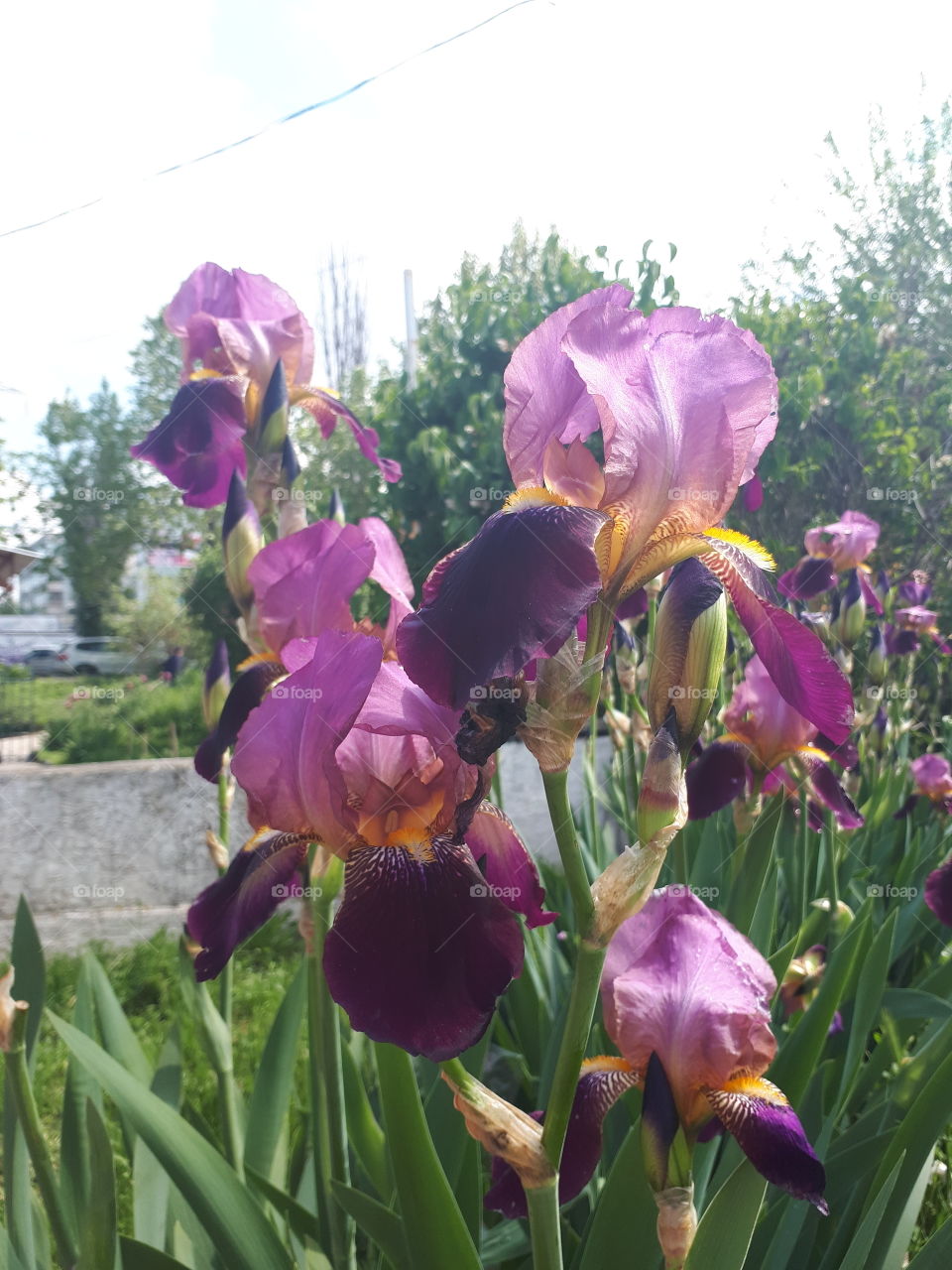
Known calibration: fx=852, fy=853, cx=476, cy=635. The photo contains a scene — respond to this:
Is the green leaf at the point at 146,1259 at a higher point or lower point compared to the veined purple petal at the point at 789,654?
lower

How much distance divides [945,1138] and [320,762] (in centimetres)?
218

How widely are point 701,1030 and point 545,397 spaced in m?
0.71

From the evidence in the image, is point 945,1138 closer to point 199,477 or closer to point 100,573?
point 199,477

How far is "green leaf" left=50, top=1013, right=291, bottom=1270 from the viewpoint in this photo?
112cm

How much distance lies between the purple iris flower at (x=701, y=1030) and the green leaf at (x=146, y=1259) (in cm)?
70

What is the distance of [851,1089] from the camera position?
1.64 metres

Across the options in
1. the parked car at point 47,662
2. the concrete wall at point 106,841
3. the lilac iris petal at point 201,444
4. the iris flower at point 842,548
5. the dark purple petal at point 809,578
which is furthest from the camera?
the parked car at point 47,662

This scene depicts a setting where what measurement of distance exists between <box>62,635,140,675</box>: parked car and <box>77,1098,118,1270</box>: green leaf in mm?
7485

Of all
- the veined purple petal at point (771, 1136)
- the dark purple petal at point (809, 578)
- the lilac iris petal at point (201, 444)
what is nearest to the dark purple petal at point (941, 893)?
the dark purple petal at point (809, 578)

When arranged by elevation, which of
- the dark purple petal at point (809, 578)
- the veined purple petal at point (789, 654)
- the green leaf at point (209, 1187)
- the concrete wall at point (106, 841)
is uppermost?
the veined purple petal at point (789, 654)

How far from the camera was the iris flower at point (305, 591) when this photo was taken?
1115mm

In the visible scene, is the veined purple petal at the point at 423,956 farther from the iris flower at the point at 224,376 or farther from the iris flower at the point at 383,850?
the iris flower at the point at 224,376

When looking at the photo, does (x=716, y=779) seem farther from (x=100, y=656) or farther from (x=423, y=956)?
(x=100, y=656)

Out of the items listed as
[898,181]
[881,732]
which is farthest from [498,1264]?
[898,181]
